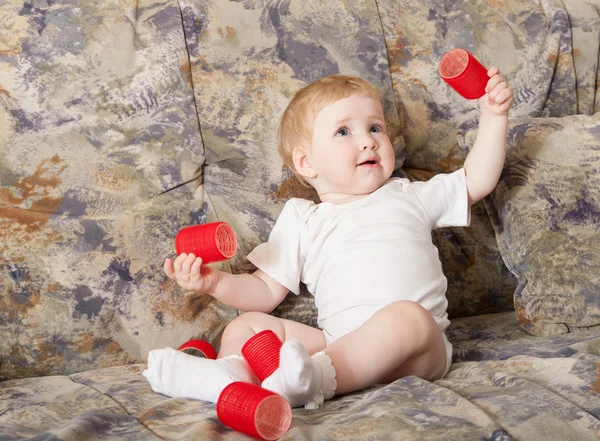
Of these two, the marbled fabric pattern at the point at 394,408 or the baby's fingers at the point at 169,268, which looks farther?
the baby's fingers at the point at 169,268

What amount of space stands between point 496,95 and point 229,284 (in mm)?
681

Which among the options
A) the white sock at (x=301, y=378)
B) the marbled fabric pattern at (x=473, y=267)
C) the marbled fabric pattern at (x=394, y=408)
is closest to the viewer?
the marbled fabric pattern at (x=394, y=408)

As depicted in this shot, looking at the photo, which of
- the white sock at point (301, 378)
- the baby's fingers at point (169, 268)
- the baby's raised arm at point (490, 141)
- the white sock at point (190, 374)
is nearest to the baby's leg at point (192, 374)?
the white sock at point (190, 374)

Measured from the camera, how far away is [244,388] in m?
1.06

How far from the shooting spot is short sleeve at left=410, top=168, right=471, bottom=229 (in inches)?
61.6

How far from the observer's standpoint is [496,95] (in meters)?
1.47

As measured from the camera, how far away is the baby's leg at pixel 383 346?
121cm

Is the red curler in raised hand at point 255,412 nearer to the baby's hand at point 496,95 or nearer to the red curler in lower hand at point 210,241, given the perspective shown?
the red curler in lower hand at point 210,241

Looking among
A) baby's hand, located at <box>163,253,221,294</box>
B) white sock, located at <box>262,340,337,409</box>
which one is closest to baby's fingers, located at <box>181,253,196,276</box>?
baby's hand, located at <box>163,253,221,294</box>

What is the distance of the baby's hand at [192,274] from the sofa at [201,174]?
0.34ft

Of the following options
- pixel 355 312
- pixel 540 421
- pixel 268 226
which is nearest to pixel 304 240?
pixel 268 226

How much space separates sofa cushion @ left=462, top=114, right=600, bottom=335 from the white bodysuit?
140 millimetres

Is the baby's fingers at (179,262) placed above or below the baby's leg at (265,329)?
above

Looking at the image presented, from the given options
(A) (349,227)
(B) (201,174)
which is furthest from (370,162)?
(B) (201,174)
